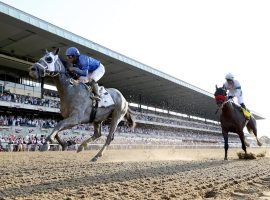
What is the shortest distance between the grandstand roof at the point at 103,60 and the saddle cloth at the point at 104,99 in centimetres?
1603

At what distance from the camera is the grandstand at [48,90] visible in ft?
80.0

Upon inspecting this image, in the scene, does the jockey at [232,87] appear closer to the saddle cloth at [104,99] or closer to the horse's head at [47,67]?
the saddle cloth at [104,99]

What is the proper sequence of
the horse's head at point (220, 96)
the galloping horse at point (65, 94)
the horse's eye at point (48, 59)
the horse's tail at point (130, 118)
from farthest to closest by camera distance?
the horse's tail at point (130, 118) < the horse's head at point (220, 96) < the horse's eye at point (48, 59) < the galloping horse at point (65, 94)

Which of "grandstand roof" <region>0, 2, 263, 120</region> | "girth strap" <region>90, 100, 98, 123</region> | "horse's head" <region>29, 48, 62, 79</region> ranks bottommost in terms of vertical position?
"girth strap" <region>90, 100, 98, 123</region>

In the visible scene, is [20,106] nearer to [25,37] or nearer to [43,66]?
[25,37]

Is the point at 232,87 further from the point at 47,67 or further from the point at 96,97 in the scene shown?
the point at 47,67

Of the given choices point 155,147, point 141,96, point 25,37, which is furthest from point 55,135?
point 141,96

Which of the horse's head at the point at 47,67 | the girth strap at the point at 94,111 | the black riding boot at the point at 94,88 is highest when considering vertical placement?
the horse's head at the point at 47,67

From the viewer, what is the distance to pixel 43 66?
23.6ft

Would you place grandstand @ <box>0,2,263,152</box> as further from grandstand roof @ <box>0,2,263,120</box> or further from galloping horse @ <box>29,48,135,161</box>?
galloping horse @ <box>29,48,135,161</box>

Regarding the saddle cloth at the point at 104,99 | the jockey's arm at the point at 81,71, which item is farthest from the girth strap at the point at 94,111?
the jockey's arm at the point at 81,71

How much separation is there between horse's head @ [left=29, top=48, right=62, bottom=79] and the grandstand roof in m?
16.7

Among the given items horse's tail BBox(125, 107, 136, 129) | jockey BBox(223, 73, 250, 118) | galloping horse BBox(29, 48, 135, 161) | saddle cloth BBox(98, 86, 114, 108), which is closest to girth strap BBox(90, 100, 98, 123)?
galloping horse BBox(29, 48, 135, 161)

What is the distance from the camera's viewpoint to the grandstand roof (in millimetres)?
24938
